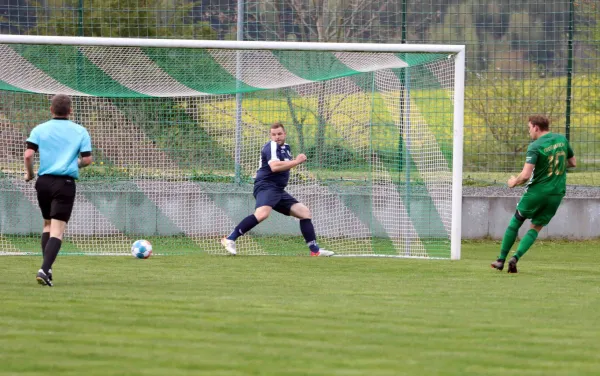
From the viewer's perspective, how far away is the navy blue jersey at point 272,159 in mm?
12703

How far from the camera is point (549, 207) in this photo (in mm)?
11094

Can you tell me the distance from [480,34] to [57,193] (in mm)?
8415

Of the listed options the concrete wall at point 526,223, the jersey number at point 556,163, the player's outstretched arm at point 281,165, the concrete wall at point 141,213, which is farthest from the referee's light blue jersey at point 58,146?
the concrete wall at point 526,223

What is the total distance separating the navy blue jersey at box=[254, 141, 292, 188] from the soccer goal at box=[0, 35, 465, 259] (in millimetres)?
939

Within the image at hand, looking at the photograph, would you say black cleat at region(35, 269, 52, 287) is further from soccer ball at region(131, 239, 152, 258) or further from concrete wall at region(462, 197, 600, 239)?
concrete wall at region(462, 197, 600, 239)

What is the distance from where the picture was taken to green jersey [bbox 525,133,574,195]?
10961 millimetres

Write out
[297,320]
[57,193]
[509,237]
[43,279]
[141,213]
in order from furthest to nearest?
[141,213] < [509,237] < [57,193] < [43,279] < [297,320]

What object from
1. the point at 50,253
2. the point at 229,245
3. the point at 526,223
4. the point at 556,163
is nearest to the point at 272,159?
the point at 229,245

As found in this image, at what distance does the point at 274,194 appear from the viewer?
12.9m

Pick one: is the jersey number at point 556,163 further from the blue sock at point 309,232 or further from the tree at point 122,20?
the tree at point 122,20

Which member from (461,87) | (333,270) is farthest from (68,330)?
(461,87)

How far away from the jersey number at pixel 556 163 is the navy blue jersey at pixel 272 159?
11.0 ft

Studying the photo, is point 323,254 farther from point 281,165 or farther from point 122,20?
point 122,20

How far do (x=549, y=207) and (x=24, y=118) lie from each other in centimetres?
703
